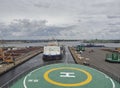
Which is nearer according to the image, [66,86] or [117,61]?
[66,86]

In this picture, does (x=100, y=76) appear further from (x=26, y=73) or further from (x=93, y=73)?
(x=26, y=73)

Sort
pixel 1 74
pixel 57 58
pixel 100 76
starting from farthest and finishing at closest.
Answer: pixel 57 58, pixel 1 74, pixel 100 76

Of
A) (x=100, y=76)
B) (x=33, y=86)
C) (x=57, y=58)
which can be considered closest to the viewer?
(x=33, y=86)

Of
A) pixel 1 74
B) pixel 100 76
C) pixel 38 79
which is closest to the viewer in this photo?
pixel 38 79

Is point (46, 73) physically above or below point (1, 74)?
above

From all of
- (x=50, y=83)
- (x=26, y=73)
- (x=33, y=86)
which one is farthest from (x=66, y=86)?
(x=26, y=73)

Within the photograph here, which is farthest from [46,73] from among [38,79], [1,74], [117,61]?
[117,61]

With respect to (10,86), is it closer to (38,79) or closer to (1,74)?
(38,79)

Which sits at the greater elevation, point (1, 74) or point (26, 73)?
point (26, 73)

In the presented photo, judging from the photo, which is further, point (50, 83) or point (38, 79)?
point (38, 79)
